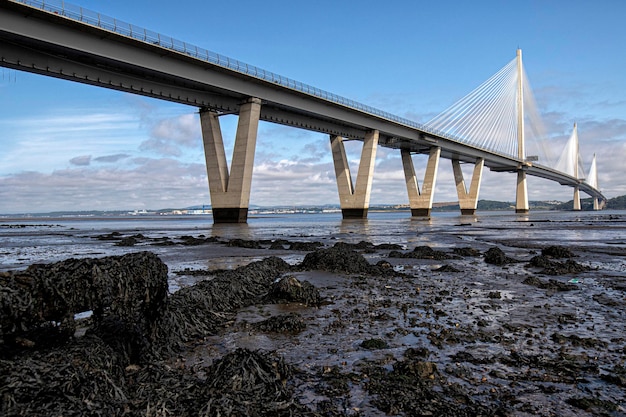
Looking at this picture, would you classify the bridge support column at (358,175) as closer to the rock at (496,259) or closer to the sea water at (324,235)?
the sea water at (324,235)

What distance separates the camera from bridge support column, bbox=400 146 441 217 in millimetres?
76062

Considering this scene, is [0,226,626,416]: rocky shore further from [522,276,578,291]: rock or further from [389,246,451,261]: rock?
[389,246,451,261]: rock

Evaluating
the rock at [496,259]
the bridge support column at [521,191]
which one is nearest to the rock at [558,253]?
the rock at [496,259]

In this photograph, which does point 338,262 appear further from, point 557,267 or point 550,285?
point 557,267

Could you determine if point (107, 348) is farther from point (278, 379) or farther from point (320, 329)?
point (320, 329)

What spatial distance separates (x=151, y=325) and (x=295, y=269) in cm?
745

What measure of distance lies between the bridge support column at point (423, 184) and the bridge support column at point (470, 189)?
16687mm

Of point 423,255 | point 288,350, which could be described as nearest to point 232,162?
point 423,255

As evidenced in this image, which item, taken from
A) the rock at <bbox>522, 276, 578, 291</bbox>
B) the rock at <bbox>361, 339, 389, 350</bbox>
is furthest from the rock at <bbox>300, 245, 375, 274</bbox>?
the rock at <bbox>361, 339, 389, 350</bbox>

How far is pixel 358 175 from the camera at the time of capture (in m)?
64.6

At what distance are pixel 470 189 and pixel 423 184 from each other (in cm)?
2074

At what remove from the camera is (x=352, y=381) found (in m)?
3.91

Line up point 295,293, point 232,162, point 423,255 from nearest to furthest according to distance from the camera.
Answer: point 295,293 < point 423,255 < point 232,162

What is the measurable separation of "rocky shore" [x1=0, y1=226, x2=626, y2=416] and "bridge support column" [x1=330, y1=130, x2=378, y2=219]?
185ft
